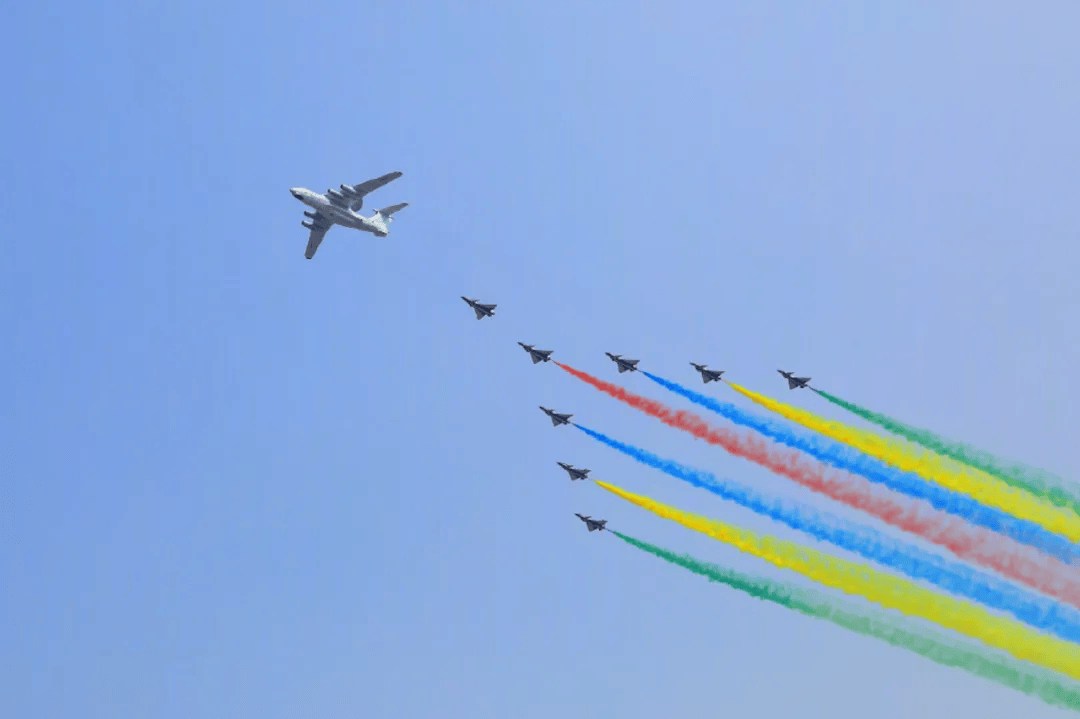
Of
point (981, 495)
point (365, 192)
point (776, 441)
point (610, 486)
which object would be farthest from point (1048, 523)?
point (365, 192)

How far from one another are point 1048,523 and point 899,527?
27.5 ft

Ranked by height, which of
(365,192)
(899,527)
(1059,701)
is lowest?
(1059,701)

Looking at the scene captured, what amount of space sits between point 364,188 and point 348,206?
1983 millimetres

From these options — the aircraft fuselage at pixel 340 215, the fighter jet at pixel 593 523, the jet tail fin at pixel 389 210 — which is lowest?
the fighter jet at pixel 593 523

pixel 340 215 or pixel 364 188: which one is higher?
pixel 364 188

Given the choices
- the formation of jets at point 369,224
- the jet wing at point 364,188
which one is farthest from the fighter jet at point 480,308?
the jet wing at point 364,188

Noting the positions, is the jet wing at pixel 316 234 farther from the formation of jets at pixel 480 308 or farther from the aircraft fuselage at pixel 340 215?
the formation of jets at pixel 480 308

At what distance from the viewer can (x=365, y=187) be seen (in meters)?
104

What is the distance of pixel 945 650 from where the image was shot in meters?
69.6

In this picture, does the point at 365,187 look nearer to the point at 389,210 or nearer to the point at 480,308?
the point at 389,210

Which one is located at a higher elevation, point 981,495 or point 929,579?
point 981,495

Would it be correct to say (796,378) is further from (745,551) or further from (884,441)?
(745,551)

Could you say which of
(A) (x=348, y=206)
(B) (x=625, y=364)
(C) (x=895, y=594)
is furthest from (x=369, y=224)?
(C) (x=895, y=594)

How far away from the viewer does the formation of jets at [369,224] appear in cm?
8738
